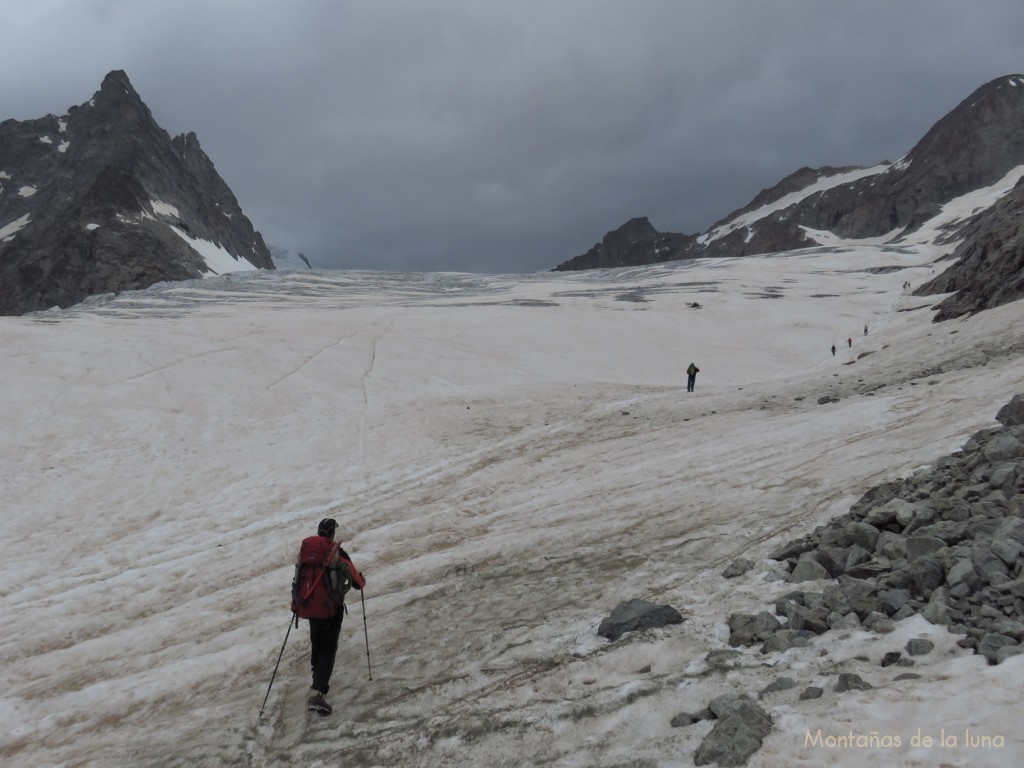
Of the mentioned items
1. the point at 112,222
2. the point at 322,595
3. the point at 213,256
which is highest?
the point at 112,222

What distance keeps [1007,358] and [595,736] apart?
2212 cm

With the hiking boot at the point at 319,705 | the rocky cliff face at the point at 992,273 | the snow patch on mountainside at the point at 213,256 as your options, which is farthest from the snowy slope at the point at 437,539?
→ the snow patch on mountainside at the point at 213,256

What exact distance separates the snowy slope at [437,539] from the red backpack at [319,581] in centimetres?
125

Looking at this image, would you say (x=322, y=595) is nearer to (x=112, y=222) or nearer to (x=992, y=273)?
(x=992, y=273)

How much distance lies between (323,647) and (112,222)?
162m

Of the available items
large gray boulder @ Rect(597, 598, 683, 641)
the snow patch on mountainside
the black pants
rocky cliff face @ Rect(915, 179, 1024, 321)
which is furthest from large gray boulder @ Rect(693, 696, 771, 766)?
the snow patch on mountainside

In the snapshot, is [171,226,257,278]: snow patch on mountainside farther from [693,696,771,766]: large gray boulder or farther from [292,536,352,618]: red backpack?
[693,696,771,766]: large gray boulder

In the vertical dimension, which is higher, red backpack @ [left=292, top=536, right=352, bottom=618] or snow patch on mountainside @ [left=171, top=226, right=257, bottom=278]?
snow patch on mountainside @ [left=171, top=226, right=257, bottom=278]

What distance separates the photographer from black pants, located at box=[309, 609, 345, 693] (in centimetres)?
830

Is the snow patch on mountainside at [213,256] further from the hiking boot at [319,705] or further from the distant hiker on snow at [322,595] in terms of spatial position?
the hiking boot at [319,705]

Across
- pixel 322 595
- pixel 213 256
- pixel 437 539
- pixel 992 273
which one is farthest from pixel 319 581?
pixel 213 256

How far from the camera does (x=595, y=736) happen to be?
20.8 ft

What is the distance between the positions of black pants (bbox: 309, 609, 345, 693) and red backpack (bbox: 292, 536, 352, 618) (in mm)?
224

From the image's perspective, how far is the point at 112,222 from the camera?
142m
